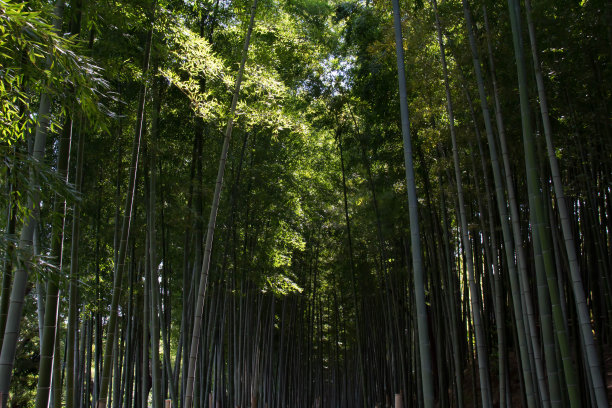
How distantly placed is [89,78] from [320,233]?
25.3 ft

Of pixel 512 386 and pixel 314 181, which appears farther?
pixel 314 181

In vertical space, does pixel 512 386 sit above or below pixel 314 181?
below

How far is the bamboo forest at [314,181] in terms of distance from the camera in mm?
2955

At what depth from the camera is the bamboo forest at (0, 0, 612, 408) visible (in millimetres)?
2955

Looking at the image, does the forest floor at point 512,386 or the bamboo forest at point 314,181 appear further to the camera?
the forest floor at point 512,386

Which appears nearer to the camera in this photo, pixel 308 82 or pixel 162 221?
pixel 162 221

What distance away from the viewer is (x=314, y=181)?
8766 millimetres

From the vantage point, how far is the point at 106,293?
6297mm

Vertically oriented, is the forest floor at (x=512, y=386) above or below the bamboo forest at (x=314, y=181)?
below

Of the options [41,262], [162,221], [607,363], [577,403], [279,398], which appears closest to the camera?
[41,262]

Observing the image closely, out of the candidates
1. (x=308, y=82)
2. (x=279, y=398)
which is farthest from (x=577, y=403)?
(x=279, y=398)

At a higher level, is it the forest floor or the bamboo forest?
the bamboo forest

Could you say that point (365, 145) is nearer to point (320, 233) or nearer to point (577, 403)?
point (320, 233)

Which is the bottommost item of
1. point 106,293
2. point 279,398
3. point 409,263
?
point 279,398
